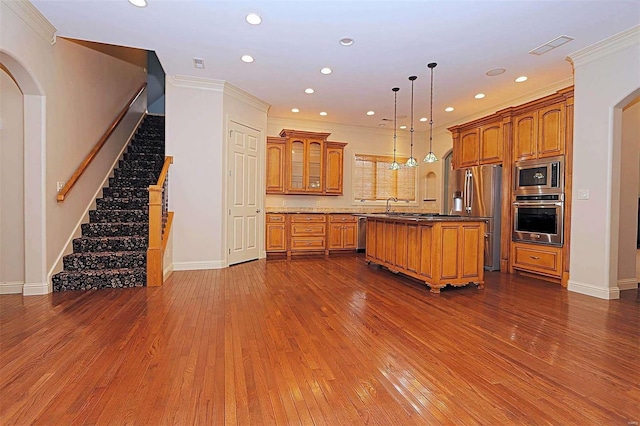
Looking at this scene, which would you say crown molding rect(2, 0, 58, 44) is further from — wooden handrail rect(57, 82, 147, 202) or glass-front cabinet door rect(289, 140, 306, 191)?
glass-front cabinet door rect(289, 140, 306, 191)

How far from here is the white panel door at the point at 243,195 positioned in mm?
Answer: 5551

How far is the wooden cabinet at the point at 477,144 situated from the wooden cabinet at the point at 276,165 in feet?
11.6

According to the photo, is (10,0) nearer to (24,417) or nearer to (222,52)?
(222,52)

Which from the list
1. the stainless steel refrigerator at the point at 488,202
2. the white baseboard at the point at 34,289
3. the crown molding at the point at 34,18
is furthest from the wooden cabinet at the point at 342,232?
the crown molding at the point at 34,18

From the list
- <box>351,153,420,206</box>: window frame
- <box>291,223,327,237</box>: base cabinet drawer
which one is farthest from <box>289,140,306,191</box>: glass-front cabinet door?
<box>351,153,420,206</box>: window frame

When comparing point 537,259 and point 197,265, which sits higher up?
point 537,259

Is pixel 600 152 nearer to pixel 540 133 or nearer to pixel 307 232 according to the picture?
pixel 540 133

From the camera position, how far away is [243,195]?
5.84 meters

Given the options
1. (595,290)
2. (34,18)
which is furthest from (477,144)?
(34,18)

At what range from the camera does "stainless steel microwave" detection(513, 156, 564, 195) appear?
456cm

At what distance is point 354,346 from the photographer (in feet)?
7.99

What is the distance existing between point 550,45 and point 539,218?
236 cm

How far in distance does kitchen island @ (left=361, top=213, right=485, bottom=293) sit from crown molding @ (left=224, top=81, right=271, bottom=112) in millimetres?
3412

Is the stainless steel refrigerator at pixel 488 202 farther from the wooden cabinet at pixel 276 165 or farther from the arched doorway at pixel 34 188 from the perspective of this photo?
the arched doorway at pixel 34 188
